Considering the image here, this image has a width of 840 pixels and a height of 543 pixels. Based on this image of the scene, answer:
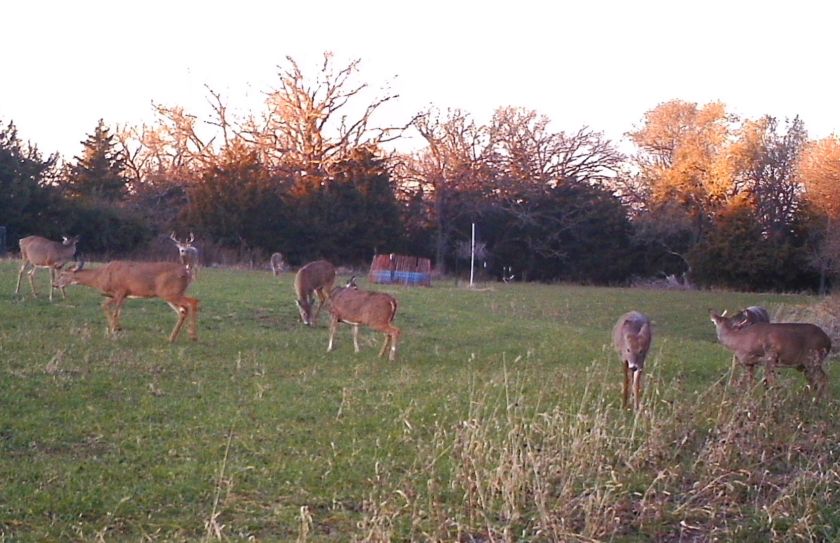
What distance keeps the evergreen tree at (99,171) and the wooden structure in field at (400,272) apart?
621 inches

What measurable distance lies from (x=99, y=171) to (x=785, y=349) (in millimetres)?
42328

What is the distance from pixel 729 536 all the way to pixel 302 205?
130 feet

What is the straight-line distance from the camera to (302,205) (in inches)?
1780

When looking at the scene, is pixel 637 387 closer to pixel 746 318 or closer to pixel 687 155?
pixel 746 318

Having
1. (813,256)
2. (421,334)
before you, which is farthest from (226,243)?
(421,334)

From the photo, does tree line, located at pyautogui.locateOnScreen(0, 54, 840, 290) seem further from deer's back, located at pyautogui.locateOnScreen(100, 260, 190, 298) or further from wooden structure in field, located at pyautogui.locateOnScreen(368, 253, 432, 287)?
deer's back, located at pyautogui.locateOnScreen(100, 260, 190, 298)

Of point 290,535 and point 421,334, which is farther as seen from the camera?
point 421,334

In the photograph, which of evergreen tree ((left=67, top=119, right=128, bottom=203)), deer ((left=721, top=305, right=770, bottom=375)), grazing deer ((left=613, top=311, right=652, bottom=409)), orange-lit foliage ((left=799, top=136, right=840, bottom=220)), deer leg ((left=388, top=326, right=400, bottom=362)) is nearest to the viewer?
grazing deer ((left=613, top=311, right=652, bottom=409))

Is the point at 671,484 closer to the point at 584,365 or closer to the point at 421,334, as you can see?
the point at 584,365

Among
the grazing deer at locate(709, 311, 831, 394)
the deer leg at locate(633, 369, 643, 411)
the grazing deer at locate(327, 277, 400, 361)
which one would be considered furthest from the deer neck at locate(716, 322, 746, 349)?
the grazing deer at locate(327, 277, 400, 361)

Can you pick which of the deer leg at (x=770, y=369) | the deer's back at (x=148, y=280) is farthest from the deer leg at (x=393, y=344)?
the deer leg at (x=770, y=369)

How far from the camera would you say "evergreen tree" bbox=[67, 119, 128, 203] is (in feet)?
158

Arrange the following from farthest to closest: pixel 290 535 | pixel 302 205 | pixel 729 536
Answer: pixel 302 205 < pixel 729 536 < pixel 290 535

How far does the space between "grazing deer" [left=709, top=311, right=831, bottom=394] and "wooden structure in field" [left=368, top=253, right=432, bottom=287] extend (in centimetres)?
2343
